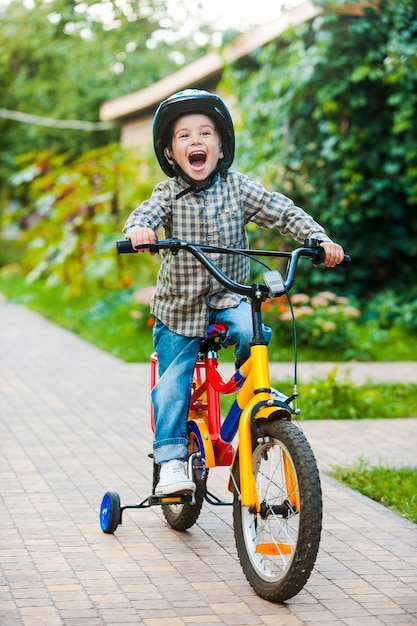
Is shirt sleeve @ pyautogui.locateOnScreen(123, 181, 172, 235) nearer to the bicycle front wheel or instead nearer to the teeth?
the teeth

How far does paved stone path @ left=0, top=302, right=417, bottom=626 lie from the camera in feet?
12.6

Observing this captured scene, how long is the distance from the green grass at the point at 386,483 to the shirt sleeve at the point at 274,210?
5.38 feet

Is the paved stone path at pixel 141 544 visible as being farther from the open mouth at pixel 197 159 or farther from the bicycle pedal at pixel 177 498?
the open mouth at pixel 197 159

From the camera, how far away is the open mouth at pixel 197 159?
14.7 feet

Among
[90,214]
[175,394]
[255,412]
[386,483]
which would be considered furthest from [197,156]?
[90,214]

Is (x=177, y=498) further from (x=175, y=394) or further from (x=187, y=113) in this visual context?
(x=187, y=113)

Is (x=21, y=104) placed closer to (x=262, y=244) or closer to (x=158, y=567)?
(x=262, y=244)

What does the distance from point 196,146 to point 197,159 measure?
5 centimetres

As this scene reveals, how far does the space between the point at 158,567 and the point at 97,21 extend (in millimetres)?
20186

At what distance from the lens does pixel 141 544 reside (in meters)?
4.72

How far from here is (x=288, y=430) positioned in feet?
12.6

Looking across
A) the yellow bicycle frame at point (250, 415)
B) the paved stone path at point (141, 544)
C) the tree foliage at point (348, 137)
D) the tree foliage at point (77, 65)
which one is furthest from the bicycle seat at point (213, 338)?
the tree foliage at point (77, 65)

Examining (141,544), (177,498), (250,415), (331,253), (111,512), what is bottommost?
(141,544)

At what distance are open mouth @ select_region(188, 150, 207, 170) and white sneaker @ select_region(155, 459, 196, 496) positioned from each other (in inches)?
48.3
